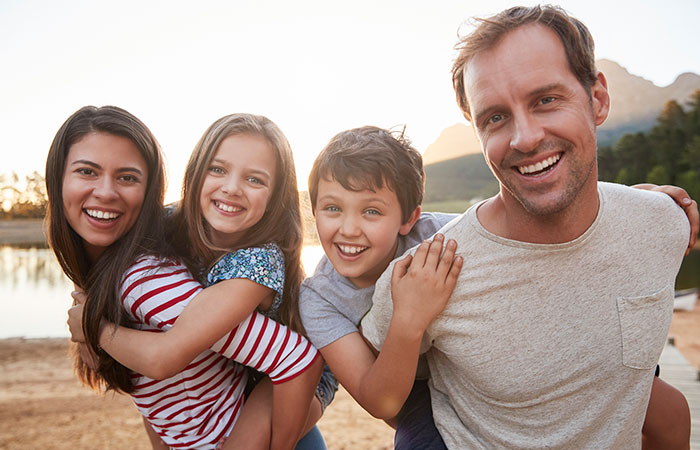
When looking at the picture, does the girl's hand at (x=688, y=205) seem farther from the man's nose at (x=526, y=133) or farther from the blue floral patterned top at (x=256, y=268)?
the blue floral patterned top at (x=256, y=268)

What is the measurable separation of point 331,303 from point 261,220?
26.5 inches

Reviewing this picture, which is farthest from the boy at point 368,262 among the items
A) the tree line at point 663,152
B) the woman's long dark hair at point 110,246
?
the tree line at point 663,152

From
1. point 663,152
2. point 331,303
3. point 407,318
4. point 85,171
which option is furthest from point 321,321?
point 663,152

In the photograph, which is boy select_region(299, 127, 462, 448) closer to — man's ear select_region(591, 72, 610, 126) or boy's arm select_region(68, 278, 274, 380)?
boy's arm select_region(68, 278, 274, 380)

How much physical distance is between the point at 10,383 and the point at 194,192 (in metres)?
12.1

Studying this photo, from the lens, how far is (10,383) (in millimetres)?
10984

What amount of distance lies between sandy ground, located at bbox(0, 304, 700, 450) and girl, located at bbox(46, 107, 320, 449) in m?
5.00

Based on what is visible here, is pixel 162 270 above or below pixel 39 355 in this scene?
above

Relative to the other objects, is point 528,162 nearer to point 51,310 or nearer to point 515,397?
point 515,397

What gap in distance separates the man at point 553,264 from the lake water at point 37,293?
1272mm

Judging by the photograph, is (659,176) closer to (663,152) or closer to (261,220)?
(663,152)

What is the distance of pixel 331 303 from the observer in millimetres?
2205

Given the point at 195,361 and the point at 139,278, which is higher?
the point at 139,278

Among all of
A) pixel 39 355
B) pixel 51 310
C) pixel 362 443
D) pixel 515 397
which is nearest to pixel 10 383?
pixel 39 355
